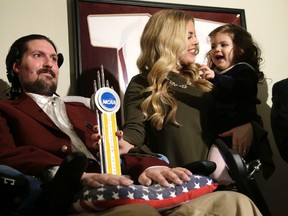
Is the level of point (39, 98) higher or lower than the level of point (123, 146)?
higher

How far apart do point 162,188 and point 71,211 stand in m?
0.21

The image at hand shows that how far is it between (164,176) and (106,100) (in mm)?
251

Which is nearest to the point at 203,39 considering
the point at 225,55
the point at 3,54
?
the point at 225,55

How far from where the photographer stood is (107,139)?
99cm

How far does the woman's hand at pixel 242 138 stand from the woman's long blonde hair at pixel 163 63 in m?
0.22

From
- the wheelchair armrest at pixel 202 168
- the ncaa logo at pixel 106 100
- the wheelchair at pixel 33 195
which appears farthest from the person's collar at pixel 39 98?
the wheelchair armrest at pixel 202 168

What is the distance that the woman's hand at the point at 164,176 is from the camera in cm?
91

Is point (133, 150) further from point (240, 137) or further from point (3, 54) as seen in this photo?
point (3, 54)

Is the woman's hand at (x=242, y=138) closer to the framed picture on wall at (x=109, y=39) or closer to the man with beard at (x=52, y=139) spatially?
the man with beard at (x=52, y=139)

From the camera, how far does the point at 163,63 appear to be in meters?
1.44

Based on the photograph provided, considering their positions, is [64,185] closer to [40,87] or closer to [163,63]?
[40,87]

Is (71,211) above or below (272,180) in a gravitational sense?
above

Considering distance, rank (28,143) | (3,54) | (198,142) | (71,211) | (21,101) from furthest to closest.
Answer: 1. (3,54)
2. (198,142)
3. (21,101)
4. (28,143)
5. (71,211)

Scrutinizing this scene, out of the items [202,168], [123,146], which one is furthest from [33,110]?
[202,168]
